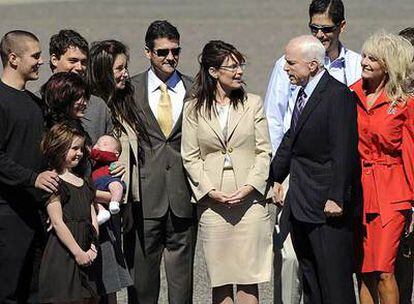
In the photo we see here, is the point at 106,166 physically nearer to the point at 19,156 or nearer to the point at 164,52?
the point at 19,156

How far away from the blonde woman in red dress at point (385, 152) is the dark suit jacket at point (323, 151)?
0.93ft

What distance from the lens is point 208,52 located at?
26.8 ft

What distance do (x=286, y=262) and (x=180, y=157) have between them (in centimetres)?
99

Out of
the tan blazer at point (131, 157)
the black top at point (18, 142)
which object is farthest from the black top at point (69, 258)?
the tan blazer at point (131, 157)

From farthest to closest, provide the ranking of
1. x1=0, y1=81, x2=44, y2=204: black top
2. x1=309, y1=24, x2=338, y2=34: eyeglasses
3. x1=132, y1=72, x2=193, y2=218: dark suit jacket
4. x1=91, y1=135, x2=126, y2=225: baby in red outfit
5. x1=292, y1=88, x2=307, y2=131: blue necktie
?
x1=309, y1=24, x2=338, y2=34: eyeglasses < x1=132, y1=72, x2=193, y2=218: dark suit jacket < x1=292, y1=88, x2=307, y2=131: blue necktie < x1=91, y1=135, x2=126, y2=225: baby in red outfit < x1=0, y1=81, x2=44, y2=204: black top

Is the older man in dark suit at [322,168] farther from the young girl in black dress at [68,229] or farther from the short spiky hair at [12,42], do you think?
the short spiky hair at [12,42]

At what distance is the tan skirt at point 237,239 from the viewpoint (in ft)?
26.7

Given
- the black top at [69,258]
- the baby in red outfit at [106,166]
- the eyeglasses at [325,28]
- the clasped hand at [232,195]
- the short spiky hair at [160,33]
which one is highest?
the eyeglasses at [325,28]

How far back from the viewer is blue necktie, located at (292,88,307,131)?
7.86 metres

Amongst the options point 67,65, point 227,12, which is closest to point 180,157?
point 67,65

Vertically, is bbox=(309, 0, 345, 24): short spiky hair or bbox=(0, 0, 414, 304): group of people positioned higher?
bbox=(309, 0, 345, 24): short spiky hair

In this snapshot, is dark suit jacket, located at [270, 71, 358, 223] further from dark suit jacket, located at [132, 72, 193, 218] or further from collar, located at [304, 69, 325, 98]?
dark suit jacket, located at [132, 72, 193, 218]

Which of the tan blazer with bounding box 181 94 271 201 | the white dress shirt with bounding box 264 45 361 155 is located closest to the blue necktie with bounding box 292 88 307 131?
the tan blazer with bounding box 181 94 271 201

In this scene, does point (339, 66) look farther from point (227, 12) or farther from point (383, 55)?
point (227, 12)
